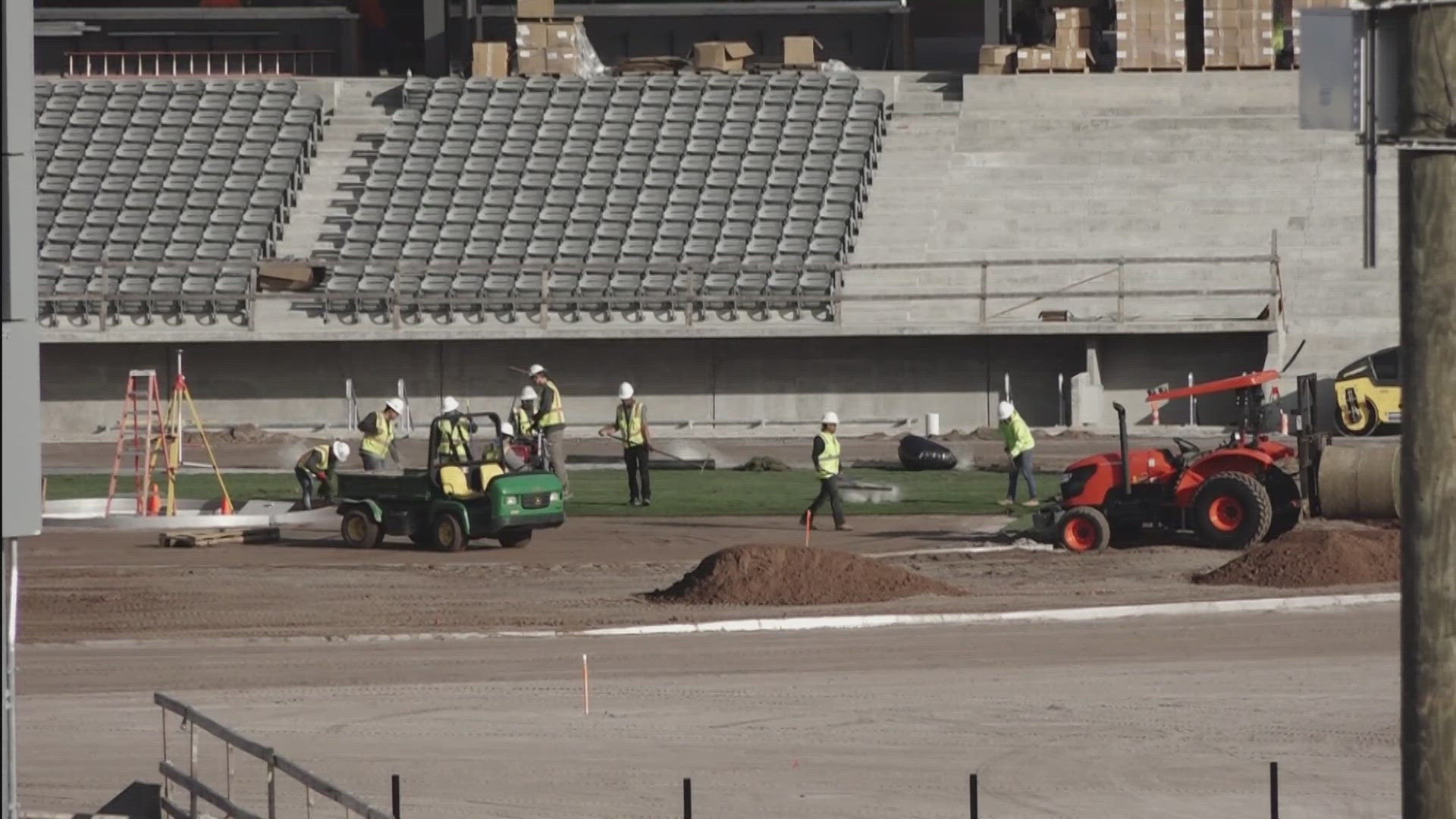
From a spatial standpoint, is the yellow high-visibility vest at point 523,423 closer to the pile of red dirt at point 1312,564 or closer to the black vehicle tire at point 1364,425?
the pile of red dirt at point 1312,564

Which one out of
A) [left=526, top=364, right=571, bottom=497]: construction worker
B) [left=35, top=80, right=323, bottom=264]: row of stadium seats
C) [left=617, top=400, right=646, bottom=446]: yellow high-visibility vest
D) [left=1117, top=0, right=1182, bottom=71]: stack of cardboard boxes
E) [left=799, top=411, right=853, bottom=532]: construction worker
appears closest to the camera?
[left=799, top=411, right=853, bottom=532]: construction worker

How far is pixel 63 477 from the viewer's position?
32.7 metres

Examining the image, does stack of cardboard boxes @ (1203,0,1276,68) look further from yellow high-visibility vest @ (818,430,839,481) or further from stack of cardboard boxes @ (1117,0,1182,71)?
yellow high-visibility vest @ (818,430,839,481)

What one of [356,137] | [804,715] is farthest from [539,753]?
[356,137]

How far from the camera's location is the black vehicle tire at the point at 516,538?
79.0ft

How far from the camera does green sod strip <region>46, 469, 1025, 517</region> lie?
27359mm

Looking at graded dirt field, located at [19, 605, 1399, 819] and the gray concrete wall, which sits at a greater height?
the gray concrete wall

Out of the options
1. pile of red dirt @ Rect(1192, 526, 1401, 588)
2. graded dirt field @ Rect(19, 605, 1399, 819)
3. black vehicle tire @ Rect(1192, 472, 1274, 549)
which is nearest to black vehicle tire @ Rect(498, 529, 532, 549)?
graded dirt field @ Rect(19, 605, 1399, 819)

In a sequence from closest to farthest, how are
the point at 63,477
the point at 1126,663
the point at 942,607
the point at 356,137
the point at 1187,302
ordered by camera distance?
the point at 1126,663, the point at 942,607, the point at 63,477, the point at 1187,302, the point at 356,137

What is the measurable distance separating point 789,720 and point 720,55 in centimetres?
3434

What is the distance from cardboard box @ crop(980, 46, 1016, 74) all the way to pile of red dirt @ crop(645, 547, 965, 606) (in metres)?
27.6

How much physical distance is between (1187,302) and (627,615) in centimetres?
2157

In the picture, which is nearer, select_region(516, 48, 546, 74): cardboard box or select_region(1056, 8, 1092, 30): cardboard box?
select_region(1056, 8, 1092, 30): cardboard box

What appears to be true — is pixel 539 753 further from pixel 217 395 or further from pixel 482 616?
pixel 217 395
